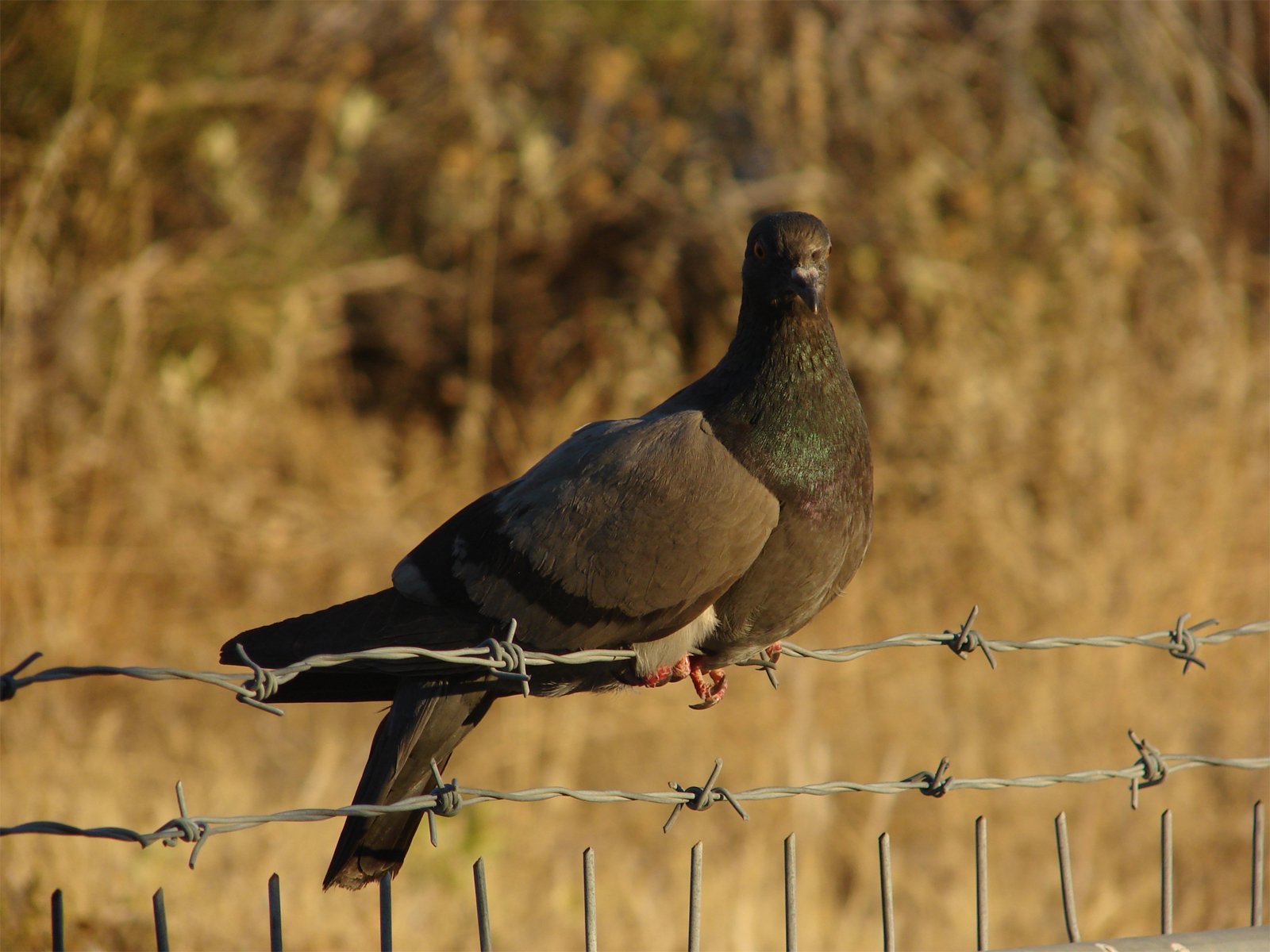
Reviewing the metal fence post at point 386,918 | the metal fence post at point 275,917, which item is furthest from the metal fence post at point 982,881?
the metal fence post at point 275,917

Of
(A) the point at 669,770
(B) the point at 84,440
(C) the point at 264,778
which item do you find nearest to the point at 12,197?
(B) the point at 84,440

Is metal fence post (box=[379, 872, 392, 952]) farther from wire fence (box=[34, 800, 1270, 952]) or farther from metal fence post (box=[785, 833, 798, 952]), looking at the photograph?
metal fence post (box=[785, 833, 798, 952])

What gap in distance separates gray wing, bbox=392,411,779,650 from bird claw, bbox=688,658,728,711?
0.29 m

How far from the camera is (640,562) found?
8.72ft

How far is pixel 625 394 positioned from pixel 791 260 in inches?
177

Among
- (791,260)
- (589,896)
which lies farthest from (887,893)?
(791,260)

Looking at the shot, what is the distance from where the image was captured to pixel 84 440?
6.66 meters

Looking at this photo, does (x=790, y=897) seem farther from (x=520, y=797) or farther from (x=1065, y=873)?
(x=1065, y=873)

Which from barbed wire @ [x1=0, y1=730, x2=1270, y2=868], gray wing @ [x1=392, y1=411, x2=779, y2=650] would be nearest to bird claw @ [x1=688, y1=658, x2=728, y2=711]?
gray wing @ [x1=392, y1=411, x2=779, y2=650]

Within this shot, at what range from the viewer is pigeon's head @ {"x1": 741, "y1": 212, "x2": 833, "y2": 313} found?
9.39ft

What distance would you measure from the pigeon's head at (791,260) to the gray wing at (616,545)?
35 cm

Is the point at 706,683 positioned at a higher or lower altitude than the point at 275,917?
higher

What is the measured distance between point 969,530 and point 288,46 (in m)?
5.09

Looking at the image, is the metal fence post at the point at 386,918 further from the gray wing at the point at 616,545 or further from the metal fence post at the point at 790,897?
the gray wing at the point at 616,545
